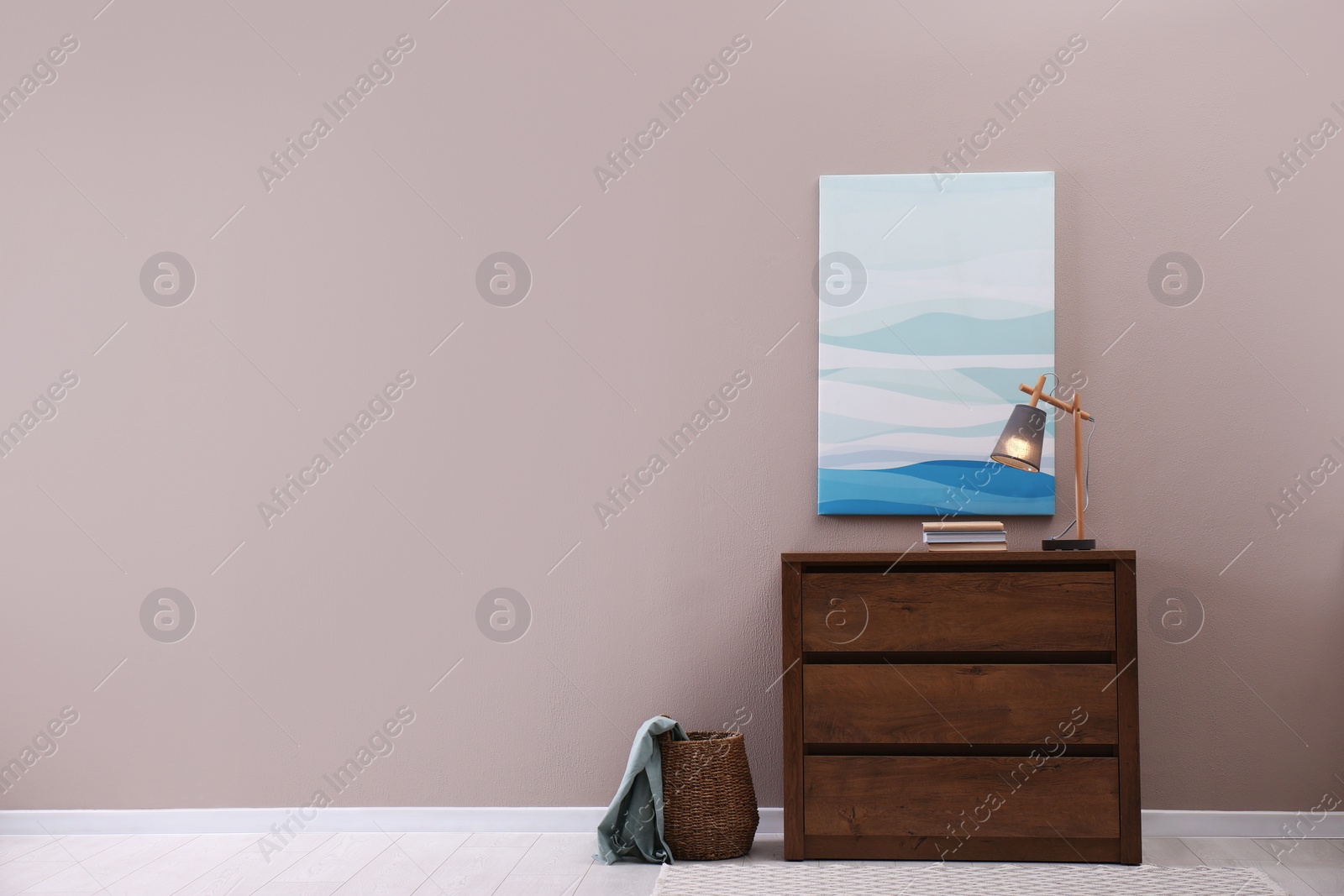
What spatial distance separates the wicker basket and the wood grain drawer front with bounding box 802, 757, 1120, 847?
20 centimetres

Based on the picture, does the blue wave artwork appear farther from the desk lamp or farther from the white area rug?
the white area rug

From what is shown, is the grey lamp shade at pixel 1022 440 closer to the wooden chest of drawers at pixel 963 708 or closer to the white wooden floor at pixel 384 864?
the wooden chest of drawers at pixel 963 708

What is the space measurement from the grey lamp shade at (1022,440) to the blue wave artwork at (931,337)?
7.7 inches

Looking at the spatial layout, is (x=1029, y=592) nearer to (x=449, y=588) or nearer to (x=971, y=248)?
(x=971, y=248)

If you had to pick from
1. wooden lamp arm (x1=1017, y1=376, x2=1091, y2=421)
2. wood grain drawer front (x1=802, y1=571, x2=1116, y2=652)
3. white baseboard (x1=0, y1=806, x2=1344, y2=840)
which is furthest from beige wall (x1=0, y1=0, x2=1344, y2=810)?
wood grain drawer front (x1=802, y1=571, x2=1116, y2=652)

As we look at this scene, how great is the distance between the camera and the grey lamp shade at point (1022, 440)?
2.34m

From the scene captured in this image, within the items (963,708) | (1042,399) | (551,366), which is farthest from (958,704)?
(551,366)

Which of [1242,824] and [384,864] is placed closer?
[384,864]

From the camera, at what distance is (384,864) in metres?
2.32

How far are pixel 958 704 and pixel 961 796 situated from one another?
8.5 inches

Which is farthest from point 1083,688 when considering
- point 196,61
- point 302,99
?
point 196,61

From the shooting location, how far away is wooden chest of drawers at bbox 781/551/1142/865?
2.16 metres

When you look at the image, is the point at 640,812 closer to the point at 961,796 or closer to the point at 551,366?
the point at 961,796

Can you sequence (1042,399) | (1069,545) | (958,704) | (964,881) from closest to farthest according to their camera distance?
(964,881) → (958,704) → (1069,545) → (1042,399)
